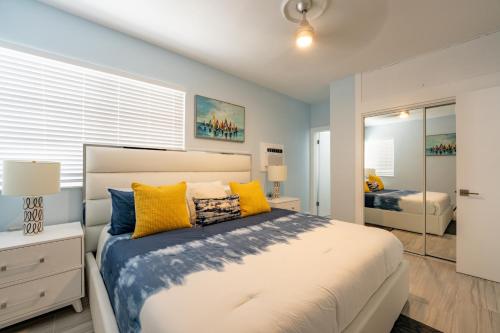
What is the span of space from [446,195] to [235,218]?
8.63 ft

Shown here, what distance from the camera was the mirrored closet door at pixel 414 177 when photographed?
8.83ft

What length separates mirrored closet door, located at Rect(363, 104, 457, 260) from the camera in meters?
2.69

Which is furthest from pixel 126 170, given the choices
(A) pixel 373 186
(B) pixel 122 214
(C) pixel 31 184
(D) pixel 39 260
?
(A) pixel 373 186

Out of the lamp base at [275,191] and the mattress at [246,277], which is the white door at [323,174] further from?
the mattress at [246,277]

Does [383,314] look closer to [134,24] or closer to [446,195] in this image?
[446,195]

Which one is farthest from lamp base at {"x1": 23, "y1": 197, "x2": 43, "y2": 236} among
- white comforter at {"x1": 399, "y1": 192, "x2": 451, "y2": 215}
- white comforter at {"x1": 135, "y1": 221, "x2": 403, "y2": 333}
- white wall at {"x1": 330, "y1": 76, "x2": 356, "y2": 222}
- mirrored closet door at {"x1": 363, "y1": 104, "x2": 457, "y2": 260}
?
white comforter at {"x1": 399, "y1": 192, "x2": 451, "y2": 215}

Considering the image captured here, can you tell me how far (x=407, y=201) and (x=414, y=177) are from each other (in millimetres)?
356

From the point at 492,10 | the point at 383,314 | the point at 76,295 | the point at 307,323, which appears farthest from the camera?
the point at 492,10

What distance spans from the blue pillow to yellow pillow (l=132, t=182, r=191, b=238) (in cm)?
11

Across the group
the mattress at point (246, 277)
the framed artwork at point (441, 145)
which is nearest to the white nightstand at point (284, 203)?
the mattress at point (246, 277)

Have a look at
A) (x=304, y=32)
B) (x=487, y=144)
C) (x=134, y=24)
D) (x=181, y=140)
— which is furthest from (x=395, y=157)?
(x=134, y=24)

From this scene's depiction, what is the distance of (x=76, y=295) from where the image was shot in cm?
172

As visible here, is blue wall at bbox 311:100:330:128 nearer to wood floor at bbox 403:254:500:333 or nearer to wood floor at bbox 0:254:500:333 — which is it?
wood floor at bbox 403:254:500:333

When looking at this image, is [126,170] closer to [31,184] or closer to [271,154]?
[31,184]
